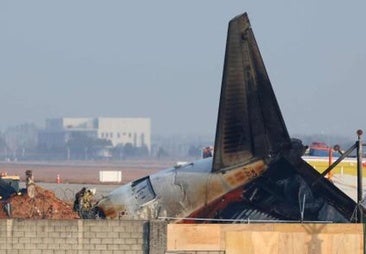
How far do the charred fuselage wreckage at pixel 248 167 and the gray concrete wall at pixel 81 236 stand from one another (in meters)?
1.98

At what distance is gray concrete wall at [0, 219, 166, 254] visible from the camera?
35750 millimetres

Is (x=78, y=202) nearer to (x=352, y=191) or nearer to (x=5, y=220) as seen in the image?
(x=5, y=220)

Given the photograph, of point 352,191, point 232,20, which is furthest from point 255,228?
point 352,191

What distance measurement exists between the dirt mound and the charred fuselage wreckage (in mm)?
2719

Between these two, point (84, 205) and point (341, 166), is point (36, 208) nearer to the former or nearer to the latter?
point (84, 205)

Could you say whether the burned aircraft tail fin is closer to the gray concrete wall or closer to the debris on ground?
the gray concrete wall

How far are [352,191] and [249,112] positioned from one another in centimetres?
2268

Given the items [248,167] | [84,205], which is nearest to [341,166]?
[84,205]

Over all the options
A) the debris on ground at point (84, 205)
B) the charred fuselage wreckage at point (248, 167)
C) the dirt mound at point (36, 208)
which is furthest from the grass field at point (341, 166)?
the charred fuselage wreckage at point (248, 167)

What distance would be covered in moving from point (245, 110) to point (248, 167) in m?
1.49

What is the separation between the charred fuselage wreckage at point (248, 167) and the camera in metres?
37.7

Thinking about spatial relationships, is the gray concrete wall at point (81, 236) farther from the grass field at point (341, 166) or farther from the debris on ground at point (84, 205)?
the grass field at point (341, 166)

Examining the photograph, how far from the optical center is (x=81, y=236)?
3581 centimetres

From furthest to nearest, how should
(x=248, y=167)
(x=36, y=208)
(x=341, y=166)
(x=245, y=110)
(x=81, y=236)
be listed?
(x=341, y=166), (x=36, y=208), (x=248, y=167), (x=245, y=110), (x=81, y=236)
